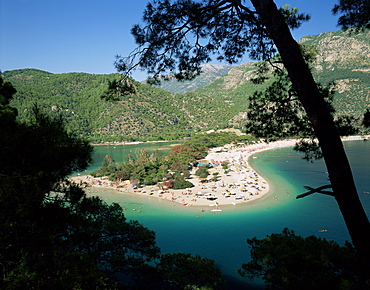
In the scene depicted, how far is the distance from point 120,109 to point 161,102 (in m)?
28.1

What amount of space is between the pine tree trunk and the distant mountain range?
67913 millimetres

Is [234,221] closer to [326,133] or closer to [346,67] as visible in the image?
[326,133]

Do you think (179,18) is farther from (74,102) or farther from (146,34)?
(74,102)

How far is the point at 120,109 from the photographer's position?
107 metres

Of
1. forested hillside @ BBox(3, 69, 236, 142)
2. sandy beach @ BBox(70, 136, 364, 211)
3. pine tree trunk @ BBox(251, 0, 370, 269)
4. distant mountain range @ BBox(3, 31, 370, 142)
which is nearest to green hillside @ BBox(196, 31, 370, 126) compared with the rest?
distant mountain range @ BBox(3, 31, 370, 142)

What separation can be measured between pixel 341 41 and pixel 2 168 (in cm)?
11948

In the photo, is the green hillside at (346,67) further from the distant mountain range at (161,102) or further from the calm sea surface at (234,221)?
the calm sea surface at (234,221)

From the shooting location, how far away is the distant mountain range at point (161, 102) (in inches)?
3255

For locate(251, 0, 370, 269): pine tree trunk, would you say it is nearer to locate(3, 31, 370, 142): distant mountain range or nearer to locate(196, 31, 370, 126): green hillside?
locate(3, 31, 370, 142): distant mountain range

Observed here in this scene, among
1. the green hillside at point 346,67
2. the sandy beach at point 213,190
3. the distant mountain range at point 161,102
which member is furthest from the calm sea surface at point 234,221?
the green hillside at point 346,67

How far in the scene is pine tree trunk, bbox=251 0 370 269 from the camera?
5.32 feet

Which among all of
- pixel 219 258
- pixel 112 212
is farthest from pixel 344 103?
pixel 112 212

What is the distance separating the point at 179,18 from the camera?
2887 millimetres

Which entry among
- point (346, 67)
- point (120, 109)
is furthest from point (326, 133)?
point (346, 67)
